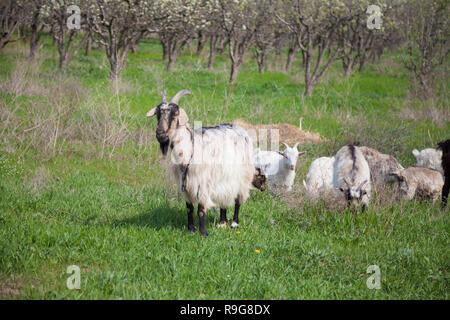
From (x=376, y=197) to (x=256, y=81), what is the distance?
566 inches

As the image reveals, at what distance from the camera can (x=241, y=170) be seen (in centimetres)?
634

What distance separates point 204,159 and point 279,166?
10.2ft

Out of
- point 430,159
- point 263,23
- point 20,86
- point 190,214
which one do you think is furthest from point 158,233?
point 263,23

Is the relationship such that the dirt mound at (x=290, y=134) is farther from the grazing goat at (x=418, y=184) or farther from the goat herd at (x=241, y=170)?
the grazing goat at (x=418, y=184)

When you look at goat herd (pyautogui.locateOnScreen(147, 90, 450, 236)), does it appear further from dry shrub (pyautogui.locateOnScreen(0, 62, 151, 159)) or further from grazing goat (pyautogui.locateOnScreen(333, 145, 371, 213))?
dry shrub (pyautogui.locateOnScreen(0, 62, 151, 159))

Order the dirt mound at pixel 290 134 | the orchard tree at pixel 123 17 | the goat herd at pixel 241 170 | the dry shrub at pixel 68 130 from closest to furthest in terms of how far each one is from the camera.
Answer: the goat herd at pixel 241 170 → the dry shrub at pixel 68 130 → the dirt mound at pixel 290 134 → the orchard tree at pixel 123 17

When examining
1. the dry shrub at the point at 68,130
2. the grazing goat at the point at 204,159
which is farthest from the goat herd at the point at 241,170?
the dry shrub at the point at 68,130

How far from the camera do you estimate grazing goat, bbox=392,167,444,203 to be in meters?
8.06

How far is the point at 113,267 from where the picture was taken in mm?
4828

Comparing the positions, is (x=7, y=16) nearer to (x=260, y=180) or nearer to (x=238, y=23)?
(x=238, y=23)

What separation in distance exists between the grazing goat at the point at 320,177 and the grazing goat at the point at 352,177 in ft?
0.36

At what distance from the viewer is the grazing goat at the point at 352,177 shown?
21.9 ft
